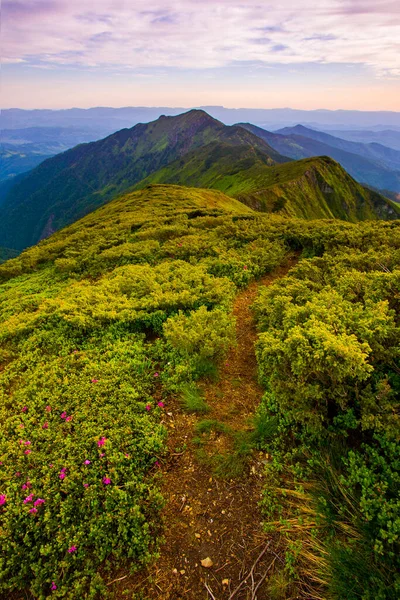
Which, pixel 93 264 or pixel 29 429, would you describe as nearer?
pixel 29 429

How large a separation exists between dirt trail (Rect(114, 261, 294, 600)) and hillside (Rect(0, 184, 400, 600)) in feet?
0.07

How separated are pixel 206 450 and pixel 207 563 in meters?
1.72

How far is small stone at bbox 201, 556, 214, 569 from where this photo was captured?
4.41 meters

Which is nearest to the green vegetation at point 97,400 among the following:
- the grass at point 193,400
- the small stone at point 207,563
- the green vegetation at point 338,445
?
the grass at point 193,400

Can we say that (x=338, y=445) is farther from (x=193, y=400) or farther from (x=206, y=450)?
(x=193, y=400)

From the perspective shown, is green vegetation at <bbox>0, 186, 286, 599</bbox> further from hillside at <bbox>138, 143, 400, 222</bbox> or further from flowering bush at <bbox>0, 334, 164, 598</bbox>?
hillside at <bbox>138, 143, 400, 222</bbox>

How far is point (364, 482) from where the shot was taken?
438 centimetres

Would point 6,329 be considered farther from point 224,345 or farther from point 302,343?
point 302,343

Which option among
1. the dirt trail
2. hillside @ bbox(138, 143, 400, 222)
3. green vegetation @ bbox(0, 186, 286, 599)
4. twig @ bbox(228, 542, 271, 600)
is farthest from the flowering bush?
hillside @ bbox(138, 143, 400, 222)

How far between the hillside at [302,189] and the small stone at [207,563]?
74.4 metres

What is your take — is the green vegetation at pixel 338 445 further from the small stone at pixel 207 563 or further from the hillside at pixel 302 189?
the hillside at pixel 302 189

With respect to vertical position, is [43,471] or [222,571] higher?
[43,471]

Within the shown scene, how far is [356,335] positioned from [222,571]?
438cm

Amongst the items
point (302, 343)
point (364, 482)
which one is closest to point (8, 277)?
point (302, 343)
